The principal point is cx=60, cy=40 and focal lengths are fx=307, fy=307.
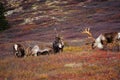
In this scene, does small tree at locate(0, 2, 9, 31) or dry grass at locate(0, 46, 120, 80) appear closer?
dry grass at locate(0, 46, 120, 80)

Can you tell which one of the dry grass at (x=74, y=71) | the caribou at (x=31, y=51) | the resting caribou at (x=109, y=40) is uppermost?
the dry grass at (x=74, y=71)

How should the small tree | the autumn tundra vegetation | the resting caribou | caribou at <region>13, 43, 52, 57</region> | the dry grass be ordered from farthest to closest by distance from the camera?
the small tree, caribou at <region>13, 43, 52, 57</region>, the resting caribou, the autumn tundra vegetation, the dry grass

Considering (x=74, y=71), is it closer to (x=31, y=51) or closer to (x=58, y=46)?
(x=58, y=46)

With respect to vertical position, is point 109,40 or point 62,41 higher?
point 109,40

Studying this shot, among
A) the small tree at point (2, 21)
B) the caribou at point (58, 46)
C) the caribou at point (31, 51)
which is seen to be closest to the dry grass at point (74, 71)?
the caribou at point (58, 46)

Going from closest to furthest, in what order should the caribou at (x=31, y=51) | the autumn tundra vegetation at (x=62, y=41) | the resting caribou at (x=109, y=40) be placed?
the autumn tundra vegetation at (x=62, y=41) → the resting caribou at (x=109, y=40) → the caribou at (x=31, y=51)

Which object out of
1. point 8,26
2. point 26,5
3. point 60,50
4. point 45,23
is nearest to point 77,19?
point 45,23

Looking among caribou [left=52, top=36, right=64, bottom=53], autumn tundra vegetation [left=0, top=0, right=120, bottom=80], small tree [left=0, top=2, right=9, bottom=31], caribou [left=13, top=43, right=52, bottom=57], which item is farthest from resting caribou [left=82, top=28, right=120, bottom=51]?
small tree [left=0, top=2, right=9, bottom=31]

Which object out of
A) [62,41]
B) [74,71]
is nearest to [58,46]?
[62,41]

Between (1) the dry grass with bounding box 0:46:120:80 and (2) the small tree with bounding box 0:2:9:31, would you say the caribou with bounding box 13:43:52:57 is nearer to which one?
(1) the dry grass with bounding box 0:46:120:80

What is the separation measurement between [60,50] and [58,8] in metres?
89.7

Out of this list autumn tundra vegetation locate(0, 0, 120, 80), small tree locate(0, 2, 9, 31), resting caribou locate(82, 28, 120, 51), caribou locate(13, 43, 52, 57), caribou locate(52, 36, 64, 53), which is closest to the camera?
autumn tundra vegetation locate(0, 0, 120, 80)

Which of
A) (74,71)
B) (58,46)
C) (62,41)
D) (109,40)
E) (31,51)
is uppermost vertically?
(74,71)

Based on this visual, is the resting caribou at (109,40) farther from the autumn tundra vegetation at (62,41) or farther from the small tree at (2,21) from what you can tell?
the small tree at (2,21)
